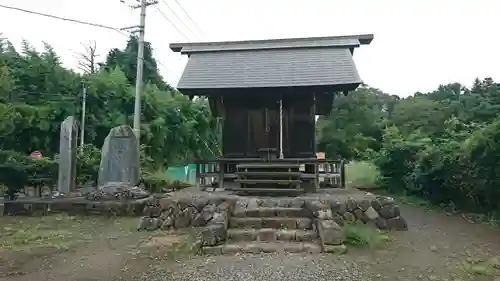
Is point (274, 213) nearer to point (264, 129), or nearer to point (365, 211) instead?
point (365, 211)

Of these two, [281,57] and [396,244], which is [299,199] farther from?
[281,57]

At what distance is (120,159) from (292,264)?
7.27 m

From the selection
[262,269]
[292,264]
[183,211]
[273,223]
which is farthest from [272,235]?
[183,211]

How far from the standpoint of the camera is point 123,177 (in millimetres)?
10906

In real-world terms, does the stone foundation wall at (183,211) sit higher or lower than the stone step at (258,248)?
higher

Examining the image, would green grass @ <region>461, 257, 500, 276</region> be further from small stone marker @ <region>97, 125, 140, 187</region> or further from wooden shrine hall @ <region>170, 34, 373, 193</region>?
small stone marker @ <region>97, 125, 140, 187</region>

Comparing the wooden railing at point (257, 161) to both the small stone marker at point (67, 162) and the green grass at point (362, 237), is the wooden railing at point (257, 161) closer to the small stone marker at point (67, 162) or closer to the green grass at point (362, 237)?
the green grass at point (362, 237)

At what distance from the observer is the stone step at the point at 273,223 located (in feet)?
22.6

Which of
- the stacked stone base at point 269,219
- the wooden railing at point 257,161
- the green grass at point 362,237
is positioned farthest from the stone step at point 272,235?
the wooden railing at point 257,161

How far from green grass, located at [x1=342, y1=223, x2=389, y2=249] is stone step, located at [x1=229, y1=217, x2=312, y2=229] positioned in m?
0.72

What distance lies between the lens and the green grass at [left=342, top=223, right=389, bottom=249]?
247 inches

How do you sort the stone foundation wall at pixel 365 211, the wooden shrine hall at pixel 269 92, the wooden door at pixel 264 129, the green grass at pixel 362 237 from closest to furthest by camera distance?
the green grass at pixel 362 237 → the stone foundation wall at pixel 365 211 → the wooden shrine hall at pixel 269 92 → the wooden door at pixel 264 129

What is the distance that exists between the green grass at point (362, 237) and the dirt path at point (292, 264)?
0.17m

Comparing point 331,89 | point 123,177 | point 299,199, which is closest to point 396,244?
point 299,199
